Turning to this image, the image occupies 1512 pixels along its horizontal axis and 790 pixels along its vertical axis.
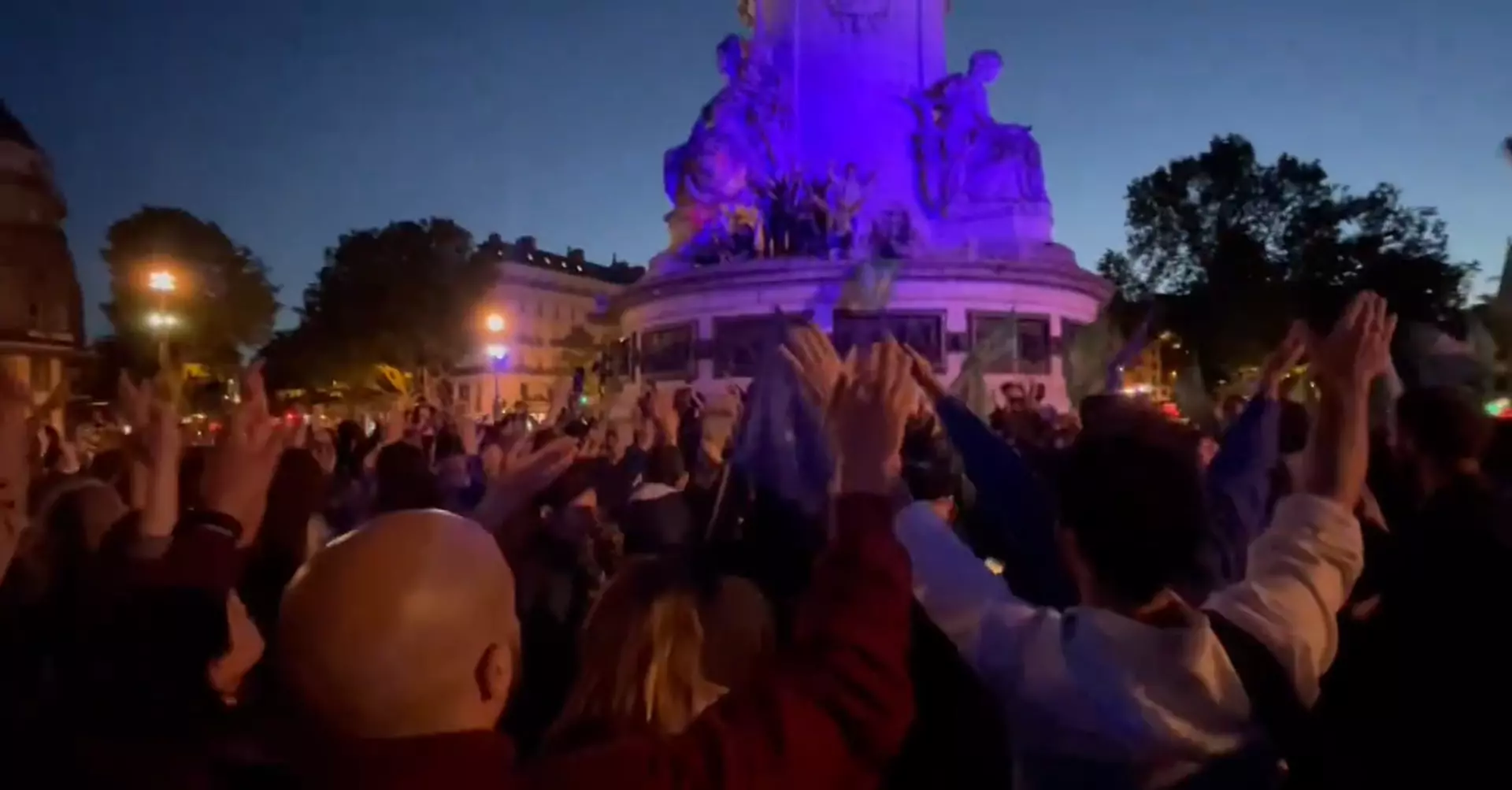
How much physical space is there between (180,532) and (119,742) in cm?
95

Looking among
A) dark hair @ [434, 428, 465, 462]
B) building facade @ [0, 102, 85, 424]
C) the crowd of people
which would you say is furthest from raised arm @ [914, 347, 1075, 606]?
building facade @ [0, 102, 85, 424]

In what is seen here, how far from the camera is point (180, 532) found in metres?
3.56

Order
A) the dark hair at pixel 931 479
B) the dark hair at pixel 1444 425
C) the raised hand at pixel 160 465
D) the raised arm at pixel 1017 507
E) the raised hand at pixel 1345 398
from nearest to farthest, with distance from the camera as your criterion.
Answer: the raised hand at pixel 1345 398 < the raised arm at pixel 1017 507 < the raised hand at pixel 160 465 < the dark hair at pixel 1444 425 < the dark hair at pixel 931 479

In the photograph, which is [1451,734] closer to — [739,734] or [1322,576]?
[1322,576]

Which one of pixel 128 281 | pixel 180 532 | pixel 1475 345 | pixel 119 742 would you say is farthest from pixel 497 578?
pixel 128 281

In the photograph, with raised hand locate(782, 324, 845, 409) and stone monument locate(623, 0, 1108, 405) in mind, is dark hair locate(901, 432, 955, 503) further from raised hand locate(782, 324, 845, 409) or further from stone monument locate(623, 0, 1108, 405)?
stone monument locate(623, 0, 1108, 405)

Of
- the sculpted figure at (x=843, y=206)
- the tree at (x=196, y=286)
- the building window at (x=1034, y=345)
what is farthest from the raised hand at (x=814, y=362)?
the tree at (x=196, y=286)

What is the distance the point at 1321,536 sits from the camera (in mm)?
2785

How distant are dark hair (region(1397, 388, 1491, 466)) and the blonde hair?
2984 mm

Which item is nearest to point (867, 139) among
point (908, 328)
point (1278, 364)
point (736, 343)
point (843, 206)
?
point (843, 206)

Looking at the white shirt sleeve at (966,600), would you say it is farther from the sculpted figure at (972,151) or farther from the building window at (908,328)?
the sculpted figure at (972,151)

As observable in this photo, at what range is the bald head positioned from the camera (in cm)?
198

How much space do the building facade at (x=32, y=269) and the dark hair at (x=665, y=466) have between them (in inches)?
1954

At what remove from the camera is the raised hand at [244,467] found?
384cm
